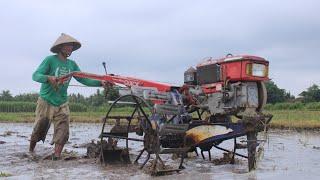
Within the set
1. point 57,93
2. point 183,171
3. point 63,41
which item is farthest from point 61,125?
point 183,171

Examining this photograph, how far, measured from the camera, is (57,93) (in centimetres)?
995

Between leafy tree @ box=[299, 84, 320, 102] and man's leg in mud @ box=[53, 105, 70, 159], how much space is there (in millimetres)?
45678

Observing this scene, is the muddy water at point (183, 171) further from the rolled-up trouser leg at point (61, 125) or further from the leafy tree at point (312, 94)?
the leafy tree at point (312, 94)

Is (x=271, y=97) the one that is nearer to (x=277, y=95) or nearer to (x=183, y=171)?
(x=277, y=95)

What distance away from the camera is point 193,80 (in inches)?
350

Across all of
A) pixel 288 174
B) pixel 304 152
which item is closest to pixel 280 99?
pixel 304 152

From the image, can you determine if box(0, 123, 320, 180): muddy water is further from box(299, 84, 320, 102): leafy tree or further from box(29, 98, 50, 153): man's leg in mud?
box(299, 84, 320, 102): leafy tree

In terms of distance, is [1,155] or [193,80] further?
[1,155]

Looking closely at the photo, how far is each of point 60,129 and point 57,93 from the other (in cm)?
69

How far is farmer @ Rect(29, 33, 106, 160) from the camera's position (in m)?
9.75

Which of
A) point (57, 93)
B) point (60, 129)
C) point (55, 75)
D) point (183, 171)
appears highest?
point (55, 75)

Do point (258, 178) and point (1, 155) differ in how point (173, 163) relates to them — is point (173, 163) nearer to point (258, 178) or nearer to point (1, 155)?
point (258, 178)

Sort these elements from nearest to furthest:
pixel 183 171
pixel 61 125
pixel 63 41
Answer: pixel 183 171 < pixel 63 41 < pixel 61 125

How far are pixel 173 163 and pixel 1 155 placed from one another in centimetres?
356
